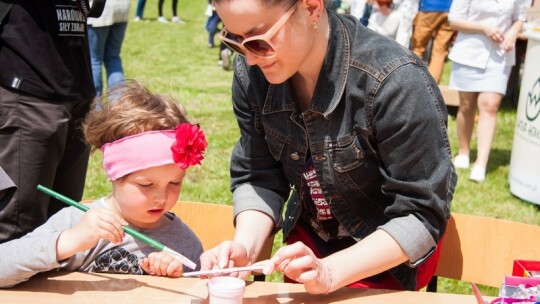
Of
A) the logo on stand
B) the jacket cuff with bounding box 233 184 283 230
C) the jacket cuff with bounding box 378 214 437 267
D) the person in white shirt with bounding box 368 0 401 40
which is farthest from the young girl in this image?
the person in white shirt with bounding box 368 0 401 40

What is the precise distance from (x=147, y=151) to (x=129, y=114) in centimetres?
14

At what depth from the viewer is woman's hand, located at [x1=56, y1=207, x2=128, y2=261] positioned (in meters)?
1.76

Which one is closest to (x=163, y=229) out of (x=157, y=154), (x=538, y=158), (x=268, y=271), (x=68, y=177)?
(x=157, y=154)

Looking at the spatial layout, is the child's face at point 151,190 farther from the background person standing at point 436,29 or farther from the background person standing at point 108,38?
the background person standing at point 436,29

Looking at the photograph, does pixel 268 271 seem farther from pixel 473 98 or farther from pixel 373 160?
pixel 473 98

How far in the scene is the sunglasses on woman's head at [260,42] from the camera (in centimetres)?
171

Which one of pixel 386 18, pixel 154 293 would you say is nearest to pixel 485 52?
pixel 386 18

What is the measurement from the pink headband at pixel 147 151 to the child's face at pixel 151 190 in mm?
21

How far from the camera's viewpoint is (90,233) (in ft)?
5.80

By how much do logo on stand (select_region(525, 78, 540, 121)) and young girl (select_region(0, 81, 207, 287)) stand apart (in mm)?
3198

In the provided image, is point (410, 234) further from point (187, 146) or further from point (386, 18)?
point (386, 18)

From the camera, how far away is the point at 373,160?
1.91 m

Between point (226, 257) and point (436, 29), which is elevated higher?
point (226, 257)

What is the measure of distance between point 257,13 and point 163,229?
755 millimetres
